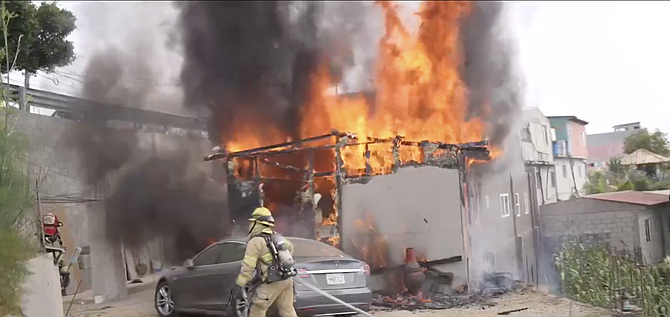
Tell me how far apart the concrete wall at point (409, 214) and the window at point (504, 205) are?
5.18ft

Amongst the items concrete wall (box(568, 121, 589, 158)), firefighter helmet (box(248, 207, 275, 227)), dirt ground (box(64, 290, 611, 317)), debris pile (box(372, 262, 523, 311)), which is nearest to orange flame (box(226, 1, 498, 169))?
concrete wall (box(568, 121, 589, 158))

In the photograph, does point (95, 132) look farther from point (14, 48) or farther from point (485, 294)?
point (485, 294)

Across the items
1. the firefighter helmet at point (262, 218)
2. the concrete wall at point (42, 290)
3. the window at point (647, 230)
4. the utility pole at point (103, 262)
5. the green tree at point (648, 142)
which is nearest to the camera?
the firefighter helmet at point (262, 218)

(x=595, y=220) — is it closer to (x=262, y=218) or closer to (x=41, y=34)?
(x=262, y=218)

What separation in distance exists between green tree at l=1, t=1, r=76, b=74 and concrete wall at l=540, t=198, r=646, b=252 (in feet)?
35.8

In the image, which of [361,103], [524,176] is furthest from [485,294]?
[361,103]

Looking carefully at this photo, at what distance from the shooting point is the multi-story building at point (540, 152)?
484 inches

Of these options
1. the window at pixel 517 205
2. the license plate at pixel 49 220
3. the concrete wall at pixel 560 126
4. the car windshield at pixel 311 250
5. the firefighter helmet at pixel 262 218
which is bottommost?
the car windshield at pixel 311 250

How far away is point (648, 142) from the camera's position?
36.1 feet

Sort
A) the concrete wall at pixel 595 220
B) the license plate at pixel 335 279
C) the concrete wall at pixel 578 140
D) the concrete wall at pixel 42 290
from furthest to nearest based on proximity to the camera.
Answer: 1. the concrete wall at pixel 578 140
2. the concrete wall at pixel 595 220
3. the license plate at pixel 335 279
4. the concrete wall at pixel 42 290

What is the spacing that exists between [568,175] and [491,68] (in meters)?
3.26

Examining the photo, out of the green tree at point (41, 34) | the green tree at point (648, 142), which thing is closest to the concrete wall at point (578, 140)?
the green tree at point (648, 142)

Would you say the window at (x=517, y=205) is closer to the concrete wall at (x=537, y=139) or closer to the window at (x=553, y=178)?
the window at (x=553, y=178)

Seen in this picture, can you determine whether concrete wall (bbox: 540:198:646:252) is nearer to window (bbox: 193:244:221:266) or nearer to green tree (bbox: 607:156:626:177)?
green tree (bbox: 607:156:626:177)
